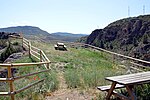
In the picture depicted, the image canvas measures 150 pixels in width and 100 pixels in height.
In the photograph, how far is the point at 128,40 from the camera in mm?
109125

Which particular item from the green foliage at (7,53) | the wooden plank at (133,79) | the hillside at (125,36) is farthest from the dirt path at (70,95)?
the hillside at (125,36)

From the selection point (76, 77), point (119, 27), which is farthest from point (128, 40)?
point (76, 77)

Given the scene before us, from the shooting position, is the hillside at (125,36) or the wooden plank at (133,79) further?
the hillside at (125,36)

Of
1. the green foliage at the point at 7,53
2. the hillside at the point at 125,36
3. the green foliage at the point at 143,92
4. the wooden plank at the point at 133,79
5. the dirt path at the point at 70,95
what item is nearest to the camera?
the wooden plank at the point at 133,79

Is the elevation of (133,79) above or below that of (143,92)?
above

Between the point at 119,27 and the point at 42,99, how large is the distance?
4946 inches

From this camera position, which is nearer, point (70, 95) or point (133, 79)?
point (133, 79)

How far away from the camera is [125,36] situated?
381ft

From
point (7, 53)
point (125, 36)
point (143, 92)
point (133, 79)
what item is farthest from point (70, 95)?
point (125, 36)

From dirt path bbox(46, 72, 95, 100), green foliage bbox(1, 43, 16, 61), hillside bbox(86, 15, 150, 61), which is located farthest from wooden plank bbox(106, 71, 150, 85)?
hillside bbox(86, 15, 150, 61)

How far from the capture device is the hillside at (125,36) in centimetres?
9875

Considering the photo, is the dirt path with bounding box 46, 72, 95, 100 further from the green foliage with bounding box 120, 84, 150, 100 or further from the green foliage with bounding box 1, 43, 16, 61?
the green foliage with bounding box 1, 43, 16, 61

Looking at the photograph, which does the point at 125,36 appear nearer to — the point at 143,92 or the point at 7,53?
the point at 7,53

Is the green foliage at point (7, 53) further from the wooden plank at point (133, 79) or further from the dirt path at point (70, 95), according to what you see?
the wooden plank at point (133, 79)
